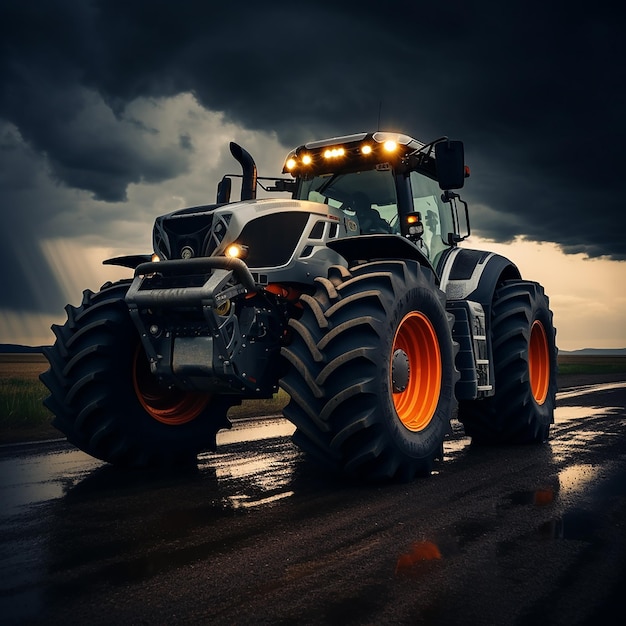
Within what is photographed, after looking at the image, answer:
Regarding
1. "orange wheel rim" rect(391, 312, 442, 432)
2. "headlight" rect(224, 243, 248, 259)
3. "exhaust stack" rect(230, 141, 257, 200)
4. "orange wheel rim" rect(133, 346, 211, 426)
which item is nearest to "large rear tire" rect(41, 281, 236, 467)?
"orange wheel rim" rect(133, 346, 211, 426)

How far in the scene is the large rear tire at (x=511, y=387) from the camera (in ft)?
25.2

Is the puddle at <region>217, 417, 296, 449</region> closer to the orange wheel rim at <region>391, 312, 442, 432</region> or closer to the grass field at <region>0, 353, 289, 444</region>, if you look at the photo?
the grass field at <region>0, 353, 289, 444</region>

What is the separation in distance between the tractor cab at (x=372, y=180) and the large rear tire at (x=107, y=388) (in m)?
2.43

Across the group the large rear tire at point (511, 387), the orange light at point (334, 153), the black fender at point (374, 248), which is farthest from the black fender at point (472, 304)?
the orange light at point (334, 153)

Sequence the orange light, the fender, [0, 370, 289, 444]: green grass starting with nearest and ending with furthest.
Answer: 1. the orange light
2. the fender
3. [0, 370, 289, 444]: green grass

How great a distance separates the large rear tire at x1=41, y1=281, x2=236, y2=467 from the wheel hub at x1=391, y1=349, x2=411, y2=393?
2.14m

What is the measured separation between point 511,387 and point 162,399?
372 cm

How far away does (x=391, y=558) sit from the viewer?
3.67 m

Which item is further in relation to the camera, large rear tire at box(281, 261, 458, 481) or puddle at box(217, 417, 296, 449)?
puddle at box(217, 417, 296, 449)

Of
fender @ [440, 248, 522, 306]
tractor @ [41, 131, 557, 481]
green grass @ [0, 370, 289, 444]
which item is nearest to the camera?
tractor @ [41, 131, 557, 481]

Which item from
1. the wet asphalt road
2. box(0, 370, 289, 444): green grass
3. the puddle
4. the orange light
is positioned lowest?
the wet asphalt road

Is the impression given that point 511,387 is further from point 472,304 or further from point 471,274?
point 471,274

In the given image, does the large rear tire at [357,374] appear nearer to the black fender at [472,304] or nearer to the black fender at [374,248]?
the black fender at [374,248]

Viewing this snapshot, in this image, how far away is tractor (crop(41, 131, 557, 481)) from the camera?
5164mm
